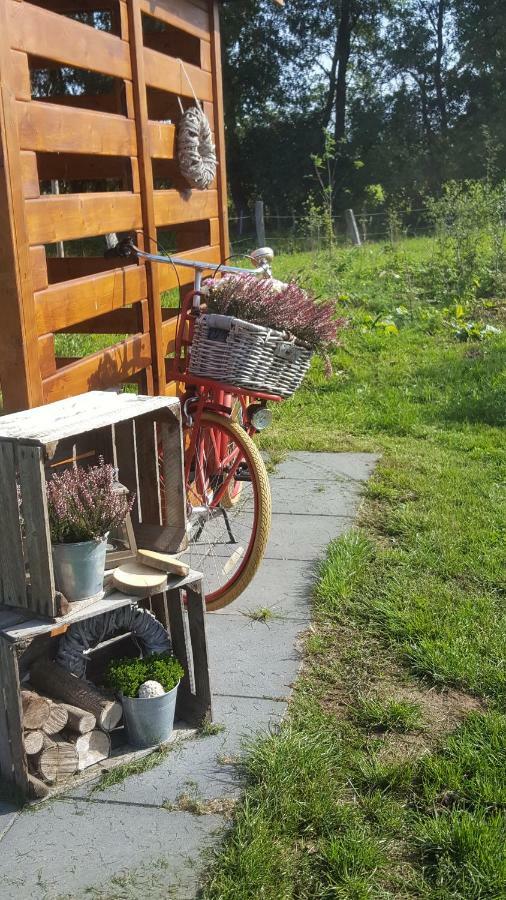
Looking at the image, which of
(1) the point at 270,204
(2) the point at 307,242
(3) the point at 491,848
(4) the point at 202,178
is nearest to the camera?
(3) the point at 491,848

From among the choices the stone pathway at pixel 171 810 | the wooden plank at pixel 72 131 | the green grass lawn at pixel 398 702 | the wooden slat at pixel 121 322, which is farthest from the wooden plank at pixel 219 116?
the stone pathway at pixel 171 810

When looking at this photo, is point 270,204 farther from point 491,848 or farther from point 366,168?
point 491,848

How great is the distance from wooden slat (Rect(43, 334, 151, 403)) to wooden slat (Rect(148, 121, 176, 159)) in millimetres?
934

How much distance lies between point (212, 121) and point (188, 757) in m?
4.04

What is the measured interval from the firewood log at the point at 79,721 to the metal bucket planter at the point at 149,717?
0.37 ft

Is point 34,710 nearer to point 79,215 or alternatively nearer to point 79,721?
point 79,721

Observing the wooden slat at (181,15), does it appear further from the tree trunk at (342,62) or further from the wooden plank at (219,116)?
the tree trunk at (342,62)

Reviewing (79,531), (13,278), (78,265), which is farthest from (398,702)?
(78,265)

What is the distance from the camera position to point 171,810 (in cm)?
260

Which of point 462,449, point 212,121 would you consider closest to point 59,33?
point 212,121

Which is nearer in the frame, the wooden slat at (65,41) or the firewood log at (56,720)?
the firewood log at (56,720)

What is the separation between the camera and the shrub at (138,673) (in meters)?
2.90

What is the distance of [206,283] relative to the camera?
4121 millimetres

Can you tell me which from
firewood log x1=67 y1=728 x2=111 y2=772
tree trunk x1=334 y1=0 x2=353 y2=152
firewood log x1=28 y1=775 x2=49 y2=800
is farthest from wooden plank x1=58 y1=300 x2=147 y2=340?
tree trunk x1=334 y1=0 x2=353 y2=152
